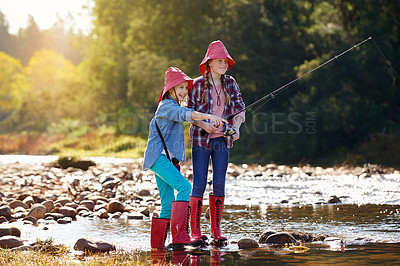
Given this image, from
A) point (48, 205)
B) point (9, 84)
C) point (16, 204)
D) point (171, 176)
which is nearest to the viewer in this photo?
point (171, 176)

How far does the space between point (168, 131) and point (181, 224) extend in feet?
2.82

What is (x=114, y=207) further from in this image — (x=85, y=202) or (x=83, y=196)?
(x=83, y=196)

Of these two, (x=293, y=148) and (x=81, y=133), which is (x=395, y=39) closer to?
(x=293, y=148)

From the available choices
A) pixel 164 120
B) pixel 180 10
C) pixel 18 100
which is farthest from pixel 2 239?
pixel 18 100

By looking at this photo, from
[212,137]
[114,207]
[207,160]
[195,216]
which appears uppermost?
[212,137]

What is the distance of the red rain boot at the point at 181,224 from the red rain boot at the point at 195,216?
17 cm

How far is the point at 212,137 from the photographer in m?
5.45

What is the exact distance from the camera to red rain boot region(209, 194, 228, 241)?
548 cm

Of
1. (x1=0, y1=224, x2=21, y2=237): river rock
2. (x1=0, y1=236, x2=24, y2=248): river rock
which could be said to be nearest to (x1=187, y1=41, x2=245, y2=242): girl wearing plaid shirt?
(x1=0, y1=236, x2=24, y2=248): river rock

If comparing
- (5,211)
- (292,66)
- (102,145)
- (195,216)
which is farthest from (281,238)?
(102,145)

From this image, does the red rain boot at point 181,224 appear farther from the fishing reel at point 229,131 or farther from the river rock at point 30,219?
the river rock at point 30,219

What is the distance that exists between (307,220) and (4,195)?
5.17m

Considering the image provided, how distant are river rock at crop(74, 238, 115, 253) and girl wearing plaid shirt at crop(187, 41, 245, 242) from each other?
0.85m

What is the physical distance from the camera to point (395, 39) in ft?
62.6
